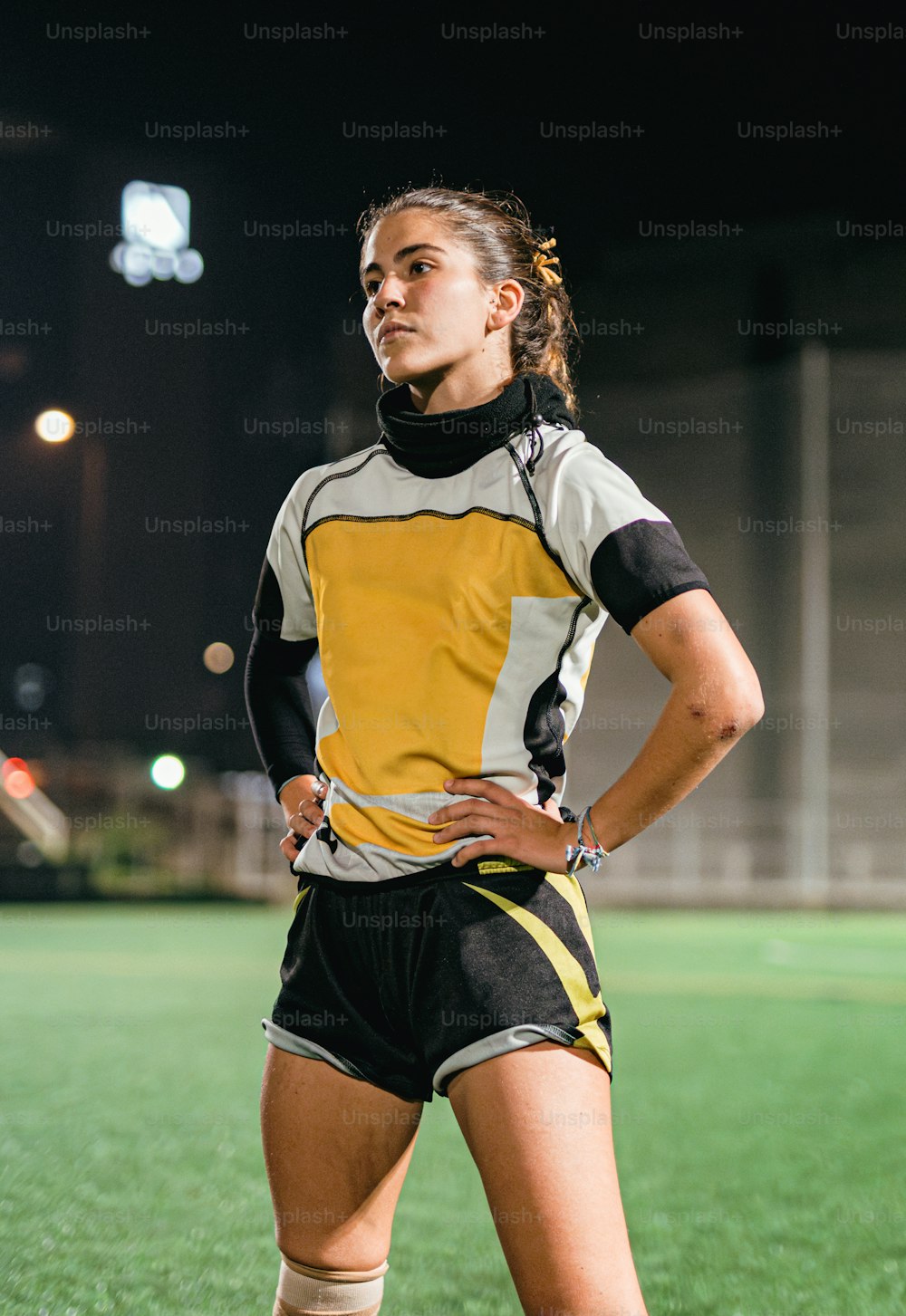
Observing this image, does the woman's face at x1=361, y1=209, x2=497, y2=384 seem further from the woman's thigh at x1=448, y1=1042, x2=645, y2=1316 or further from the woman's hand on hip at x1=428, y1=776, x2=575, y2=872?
the woman's thigh at x1=448, y1=1042, x2=645, y2=1316

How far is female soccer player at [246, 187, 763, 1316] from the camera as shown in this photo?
148cm

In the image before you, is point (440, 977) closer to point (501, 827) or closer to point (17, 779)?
point (501, 827)

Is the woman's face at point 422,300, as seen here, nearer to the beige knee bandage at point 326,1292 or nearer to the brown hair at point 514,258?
the brown hair at point 514,258

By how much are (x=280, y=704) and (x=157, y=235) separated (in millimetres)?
18640

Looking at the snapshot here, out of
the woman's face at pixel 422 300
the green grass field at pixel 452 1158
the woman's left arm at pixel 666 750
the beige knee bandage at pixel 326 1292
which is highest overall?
the woman's face at pixel 422 300

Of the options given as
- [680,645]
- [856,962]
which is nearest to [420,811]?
[680,645]

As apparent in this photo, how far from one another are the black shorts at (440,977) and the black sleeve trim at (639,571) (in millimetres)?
365

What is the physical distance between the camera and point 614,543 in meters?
1.53

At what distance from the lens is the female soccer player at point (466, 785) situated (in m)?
1.48

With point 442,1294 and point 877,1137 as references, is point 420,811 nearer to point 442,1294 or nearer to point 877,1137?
point 442,1294

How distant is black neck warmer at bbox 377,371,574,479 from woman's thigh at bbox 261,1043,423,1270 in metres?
0.80

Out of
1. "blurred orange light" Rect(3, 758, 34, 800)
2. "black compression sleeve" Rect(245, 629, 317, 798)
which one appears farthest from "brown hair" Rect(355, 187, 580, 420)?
"blurred orange light" Rect(3, 758, 34, 800)

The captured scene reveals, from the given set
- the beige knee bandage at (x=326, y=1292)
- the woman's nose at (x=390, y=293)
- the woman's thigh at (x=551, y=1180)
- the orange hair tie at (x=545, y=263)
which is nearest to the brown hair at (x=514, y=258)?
the orange hair tie at (x=545, y=263)

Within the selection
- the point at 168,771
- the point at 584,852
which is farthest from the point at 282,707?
the point at 168,771
